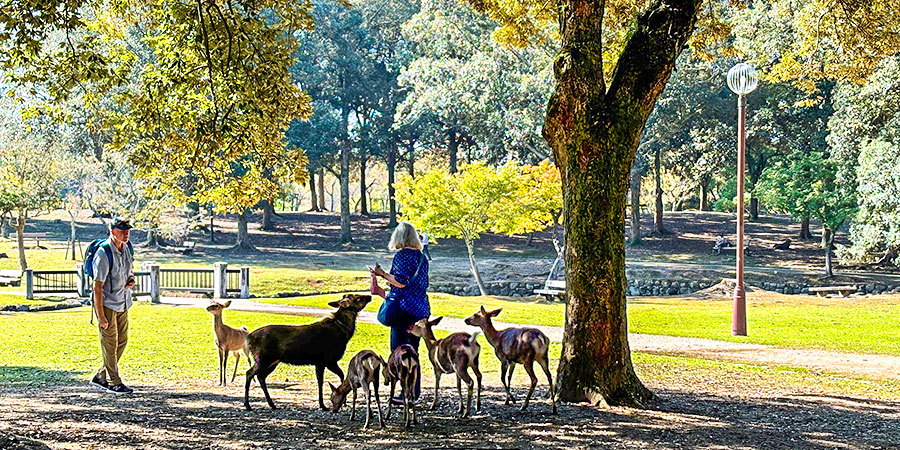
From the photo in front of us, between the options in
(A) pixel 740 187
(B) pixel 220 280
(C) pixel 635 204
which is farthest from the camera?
(C) pixel 635 204

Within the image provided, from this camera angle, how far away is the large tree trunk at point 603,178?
8.27m

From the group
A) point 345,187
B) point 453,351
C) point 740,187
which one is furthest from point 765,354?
point 345,187

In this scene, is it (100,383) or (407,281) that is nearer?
(407,281)

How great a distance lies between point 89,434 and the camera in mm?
6992

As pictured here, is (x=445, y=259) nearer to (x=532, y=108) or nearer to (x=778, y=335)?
(x=532, y=108)

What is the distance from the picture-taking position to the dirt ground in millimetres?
6758

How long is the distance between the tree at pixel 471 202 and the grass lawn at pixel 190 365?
1079 cm

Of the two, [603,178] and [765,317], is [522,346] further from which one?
[765,317]

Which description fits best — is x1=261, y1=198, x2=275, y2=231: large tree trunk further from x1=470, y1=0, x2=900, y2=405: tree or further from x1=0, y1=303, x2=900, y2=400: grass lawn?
x1=470, y1=0, x2=900, y2=405: tree

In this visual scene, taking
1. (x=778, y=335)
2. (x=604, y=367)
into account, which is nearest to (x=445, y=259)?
(x=778, y=335)

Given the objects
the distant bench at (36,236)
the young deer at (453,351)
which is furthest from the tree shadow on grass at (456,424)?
the distant bench at (36,236)

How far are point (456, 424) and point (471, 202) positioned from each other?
20671 mm

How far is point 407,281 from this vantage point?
7.79m

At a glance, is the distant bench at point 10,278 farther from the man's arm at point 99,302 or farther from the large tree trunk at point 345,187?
the man's arm at point 99,302
